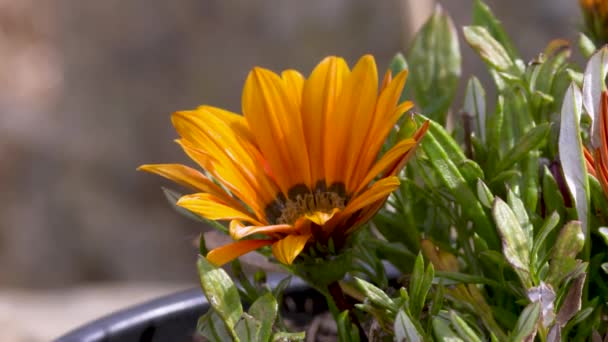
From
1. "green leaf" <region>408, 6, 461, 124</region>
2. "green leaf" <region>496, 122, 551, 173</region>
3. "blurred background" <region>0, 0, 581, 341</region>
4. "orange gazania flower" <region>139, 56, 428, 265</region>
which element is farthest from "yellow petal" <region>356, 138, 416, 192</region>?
"blurred background" <region>0, 0, 581, 341</region>

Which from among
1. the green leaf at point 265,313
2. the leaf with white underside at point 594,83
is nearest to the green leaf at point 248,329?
the green leaf at point 265,313

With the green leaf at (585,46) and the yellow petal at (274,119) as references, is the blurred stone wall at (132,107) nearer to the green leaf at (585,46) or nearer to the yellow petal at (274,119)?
the green leaf at (585,46)

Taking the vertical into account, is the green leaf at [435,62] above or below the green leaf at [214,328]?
above

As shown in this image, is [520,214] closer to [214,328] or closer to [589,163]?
[589,163]

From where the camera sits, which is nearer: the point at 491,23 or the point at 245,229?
the point at 245,229

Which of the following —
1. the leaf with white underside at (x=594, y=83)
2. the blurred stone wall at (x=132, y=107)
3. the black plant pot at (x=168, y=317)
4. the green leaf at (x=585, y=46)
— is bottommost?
the blurred stone wall at (x=132, y=107)

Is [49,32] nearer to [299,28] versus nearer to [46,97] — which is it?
[46,97]

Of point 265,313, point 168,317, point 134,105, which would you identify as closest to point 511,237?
point 265,313

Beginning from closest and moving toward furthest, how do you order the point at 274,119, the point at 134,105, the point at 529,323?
1. the point at 529,323
2. the point at 274,119
3. the point at 134,105
